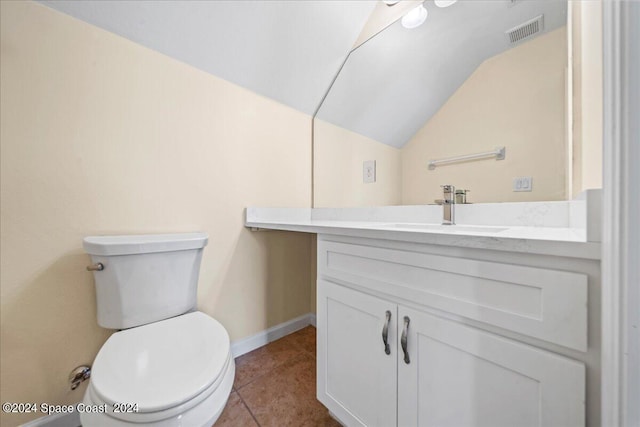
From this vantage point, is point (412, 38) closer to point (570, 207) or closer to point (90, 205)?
point (570, 207)

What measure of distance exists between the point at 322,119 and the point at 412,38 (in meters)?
0.70

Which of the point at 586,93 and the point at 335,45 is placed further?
the point at 335,45

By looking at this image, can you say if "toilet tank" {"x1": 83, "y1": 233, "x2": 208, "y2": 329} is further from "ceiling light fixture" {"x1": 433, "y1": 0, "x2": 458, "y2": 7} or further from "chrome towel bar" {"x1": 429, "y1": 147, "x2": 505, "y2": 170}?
"ceiling light fixture" {"x1": 433, "y1": 0, "x2": 458, "y2": 7}

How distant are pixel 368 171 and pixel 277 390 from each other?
50.8 inches

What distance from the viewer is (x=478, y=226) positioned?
3.28 ft

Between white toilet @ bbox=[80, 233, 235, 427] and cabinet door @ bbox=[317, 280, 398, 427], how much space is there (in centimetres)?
36

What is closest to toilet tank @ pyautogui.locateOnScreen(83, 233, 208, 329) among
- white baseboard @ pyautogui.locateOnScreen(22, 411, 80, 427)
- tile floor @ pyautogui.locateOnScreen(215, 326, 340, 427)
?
white baseboard @ pyautogui.locateOnScreen(22, 411, 80, 427)

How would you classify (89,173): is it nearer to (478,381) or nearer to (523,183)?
(478,381)

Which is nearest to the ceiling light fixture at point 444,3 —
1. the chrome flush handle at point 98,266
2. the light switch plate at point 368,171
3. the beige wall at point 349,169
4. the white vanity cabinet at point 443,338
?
the beige wall at point 349,169

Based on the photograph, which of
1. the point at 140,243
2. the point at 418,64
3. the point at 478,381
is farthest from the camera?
the point at 418,64

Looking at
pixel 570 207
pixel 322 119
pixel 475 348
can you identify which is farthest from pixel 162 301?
pixel 570 207

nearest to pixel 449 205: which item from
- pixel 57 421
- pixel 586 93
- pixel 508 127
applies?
pixel 508 127

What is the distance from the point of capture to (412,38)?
1.36 m

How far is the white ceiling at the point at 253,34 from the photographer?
40.3 inches
